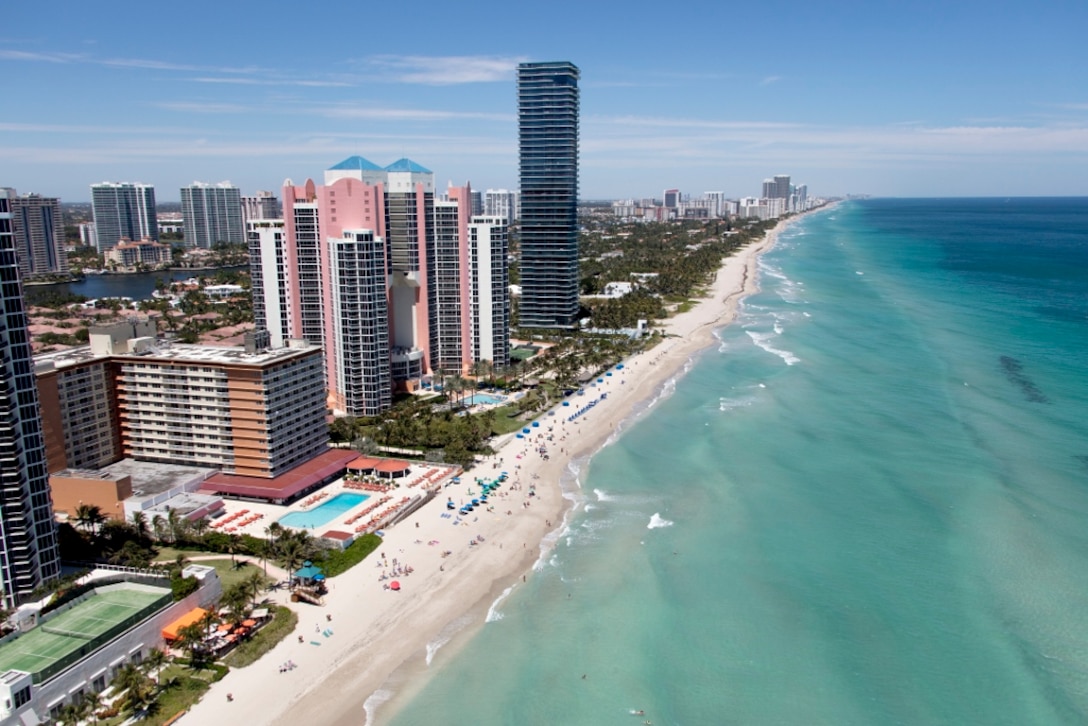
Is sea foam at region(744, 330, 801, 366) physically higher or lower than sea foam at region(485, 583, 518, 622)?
higher

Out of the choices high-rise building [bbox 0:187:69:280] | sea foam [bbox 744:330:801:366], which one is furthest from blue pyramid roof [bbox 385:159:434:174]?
high-rise building [bbox 0:187:69:280]

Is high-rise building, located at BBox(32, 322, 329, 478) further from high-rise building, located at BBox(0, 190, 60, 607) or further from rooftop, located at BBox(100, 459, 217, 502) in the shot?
high-rise building, located at BBox(0, 190, 60, 607)

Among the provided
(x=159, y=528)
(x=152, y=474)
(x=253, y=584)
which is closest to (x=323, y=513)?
(x=159, y=528)

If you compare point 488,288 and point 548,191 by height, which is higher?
point 548,191

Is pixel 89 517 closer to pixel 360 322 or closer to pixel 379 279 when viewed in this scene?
pixel 360 322

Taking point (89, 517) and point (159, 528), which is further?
point (159, 528)

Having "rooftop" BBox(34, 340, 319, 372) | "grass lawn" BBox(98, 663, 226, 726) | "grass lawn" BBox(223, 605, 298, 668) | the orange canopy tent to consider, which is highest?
"rooftop" BBox(34, 340, 319, 372)

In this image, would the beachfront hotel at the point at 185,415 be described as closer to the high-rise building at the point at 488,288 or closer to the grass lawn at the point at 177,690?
the grass lawn at the point at 177,690
